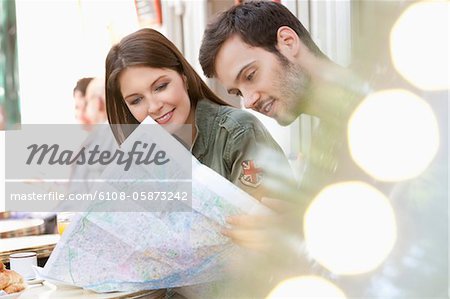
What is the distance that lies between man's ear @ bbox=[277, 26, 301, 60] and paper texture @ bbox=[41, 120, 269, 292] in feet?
1.75

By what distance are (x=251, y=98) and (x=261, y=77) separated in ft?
A: 0.18

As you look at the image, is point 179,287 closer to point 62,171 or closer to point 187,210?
point 187,210

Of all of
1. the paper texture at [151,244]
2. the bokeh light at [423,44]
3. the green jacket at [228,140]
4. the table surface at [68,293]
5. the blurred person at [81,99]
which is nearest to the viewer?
the bokeh light at [423,44]

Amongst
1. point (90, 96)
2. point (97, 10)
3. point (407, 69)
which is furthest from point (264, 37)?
point (97, 10)

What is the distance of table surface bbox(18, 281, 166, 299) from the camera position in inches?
34.4

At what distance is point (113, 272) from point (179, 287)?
0.11m

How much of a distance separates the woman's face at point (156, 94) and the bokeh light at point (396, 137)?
3.44 ft

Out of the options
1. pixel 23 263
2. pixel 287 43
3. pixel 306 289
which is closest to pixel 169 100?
pixel 287 43

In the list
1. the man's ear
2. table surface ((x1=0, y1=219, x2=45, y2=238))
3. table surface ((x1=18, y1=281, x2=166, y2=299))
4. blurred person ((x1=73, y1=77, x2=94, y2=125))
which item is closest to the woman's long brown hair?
the man's ear

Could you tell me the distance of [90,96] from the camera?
2947 mm

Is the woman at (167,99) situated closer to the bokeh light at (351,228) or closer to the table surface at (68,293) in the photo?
the table surface at (68,293)

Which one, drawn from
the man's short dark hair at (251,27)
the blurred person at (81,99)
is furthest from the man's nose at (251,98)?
the blurred person at (81,99)

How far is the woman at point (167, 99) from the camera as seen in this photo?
49.2 inches

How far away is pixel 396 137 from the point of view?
12.9 inches
